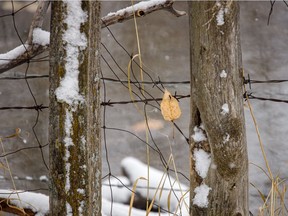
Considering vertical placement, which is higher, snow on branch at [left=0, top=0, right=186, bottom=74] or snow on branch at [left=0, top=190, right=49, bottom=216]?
snow on branch at [left=0, top=0, right=186, bottom=74]

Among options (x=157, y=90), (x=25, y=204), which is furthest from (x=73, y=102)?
(x=157, y=90)

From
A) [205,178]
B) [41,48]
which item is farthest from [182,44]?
[205,178]

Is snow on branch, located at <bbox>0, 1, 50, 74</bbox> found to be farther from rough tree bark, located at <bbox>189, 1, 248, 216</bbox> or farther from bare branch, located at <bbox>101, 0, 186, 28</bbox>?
rough tree bark, located at <bbox>189, 1, 248, 216</bbox>

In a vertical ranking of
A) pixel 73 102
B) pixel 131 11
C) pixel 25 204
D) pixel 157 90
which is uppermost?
pixel 157 90

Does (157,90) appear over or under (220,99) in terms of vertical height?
over

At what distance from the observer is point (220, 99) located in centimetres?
106

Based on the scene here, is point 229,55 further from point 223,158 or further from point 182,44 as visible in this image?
point 182,44

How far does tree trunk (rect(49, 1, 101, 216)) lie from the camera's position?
3.43 ft

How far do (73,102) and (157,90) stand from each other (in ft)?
17.4

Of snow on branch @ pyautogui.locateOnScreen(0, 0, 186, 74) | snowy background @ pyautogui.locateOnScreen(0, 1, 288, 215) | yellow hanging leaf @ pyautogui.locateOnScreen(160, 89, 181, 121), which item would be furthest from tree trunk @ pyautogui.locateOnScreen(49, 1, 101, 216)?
snowy background @ pyautogui.locateOnScreen(0, 1, 288, 215)

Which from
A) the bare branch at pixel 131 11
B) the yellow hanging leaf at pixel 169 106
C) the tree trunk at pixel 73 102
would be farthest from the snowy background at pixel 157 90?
the tree trunk at pixel 73 102

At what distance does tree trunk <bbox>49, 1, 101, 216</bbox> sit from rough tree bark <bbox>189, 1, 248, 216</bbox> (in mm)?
220

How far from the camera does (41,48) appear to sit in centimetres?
152

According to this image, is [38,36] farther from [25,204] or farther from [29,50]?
[25,204]
